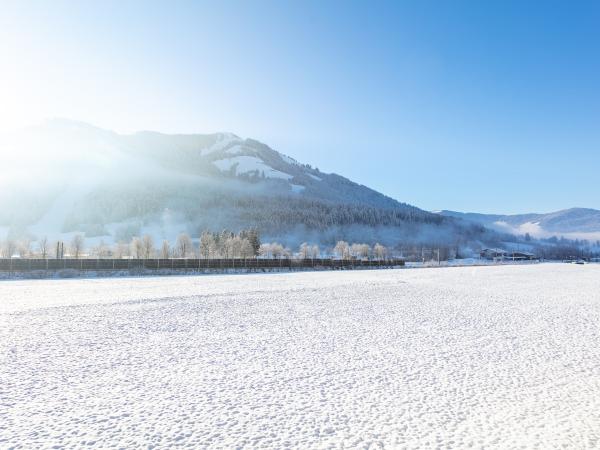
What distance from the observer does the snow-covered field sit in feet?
21.4

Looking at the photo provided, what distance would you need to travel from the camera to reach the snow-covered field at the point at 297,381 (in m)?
6.53

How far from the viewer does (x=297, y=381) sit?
915 cm

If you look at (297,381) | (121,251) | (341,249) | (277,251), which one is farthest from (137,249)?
(297,381)

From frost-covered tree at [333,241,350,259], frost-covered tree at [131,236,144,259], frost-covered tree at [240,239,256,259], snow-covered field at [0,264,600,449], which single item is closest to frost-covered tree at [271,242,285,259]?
frost-covered tree at [333,241,350,259]

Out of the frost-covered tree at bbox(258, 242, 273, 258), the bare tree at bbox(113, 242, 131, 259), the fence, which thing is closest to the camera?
the fence

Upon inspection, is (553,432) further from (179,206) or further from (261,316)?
(179,206)

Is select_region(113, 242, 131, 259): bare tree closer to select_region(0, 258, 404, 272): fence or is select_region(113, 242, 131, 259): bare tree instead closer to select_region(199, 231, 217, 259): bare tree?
select_region(199, 231, 217, 259): bare tree

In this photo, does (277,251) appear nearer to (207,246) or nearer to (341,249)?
(341,249)

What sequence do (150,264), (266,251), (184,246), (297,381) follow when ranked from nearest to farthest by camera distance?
(297,381)
(150,264)
(184,246)
(266,251)

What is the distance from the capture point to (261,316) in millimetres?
17969

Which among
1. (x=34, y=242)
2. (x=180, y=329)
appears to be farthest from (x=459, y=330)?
(x=34, y=242)

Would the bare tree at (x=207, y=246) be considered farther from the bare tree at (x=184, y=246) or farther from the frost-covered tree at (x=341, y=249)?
the frost-covered tree at (x=341, y=249)

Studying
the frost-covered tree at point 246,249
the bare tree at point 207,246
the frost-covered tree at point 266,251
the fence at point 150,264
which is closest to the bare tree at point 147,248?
the bare tree at point 207,246

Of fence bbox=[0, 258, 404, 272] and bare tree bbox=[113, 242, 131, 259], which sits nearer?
fence bbox=[0, 258, 404, 272]
